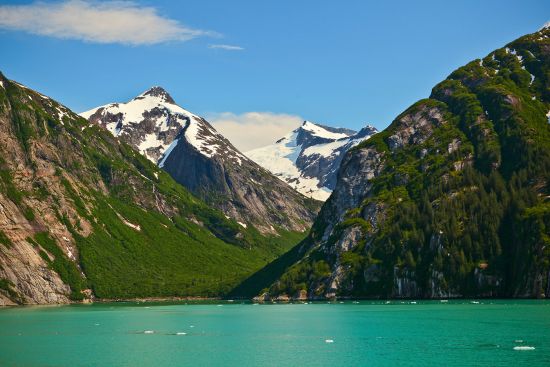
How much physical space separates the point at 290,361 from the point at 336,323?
204 feet

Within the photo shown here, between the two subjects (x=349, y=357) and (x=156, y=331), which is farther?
(x=156, y=331)

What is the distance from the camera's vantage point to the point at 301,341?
127 m

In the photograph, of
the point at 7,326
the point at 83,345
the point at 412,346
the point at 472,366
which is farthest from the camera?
the point at 7,326

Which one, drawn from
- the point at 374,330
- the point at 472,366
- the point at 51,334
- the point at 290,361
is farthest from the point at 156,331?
the point at 472,366

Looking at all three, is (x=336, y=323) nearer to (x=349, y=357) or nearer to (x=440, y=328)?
(x=440, y=328)

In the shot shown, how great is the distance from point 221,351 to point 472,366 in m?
42.3

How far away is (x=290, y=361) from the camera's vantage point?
336ft

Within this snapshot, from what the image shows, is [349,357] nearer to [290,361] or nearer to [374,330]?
[290,361]

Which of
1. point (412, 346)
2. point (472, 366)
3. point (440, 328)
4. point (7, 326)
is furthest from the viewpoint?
point (7, 326)

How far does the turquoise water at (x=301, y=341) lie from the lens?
10194 centimetres

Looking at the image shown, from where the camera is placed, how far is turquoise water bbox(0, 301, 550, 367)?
10194 centimetres

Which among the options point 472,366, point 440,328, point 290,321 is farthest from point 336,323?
point 472,366

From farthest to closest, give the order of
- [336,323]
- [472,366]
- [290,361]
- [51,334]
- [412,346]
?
[336,323] → [51,334] → [412,346] → [290,361] → [472,366]

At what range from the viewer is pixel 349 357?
104438 millimetres
